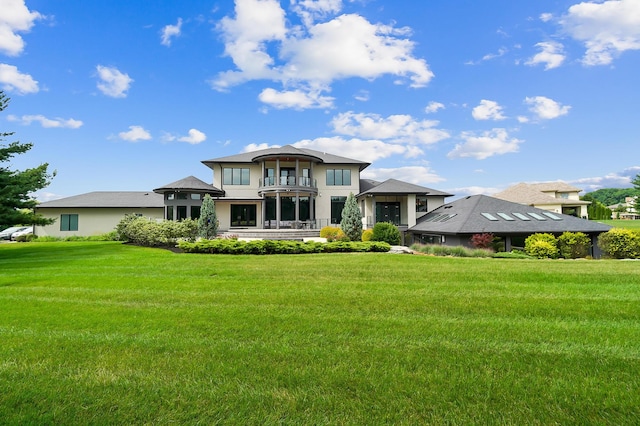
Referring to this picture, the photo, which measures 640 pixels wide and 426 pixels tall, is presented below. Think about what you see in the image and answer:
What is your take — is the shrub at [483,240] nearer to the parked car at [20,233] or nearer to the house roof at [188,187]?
the house roof at [188,187]

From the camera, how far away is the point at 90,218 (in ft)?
87.1

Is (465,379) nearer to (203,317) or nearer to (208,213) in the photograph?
(203,317)

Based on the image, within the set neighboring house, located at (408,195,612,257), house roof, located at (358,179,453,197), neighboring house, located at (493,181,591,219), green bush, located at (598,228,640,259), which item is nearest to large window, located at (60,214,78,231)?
house roof, located at (358,179,453,197)

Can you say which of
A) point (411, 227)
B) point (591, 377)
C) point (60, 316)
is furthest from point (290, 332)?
point (411, 227)

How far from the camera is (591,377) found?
317 centimetres

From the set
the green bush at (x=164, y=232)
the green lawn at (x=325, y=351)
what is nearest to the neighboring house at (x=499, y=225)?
the green lawn at (x=325, y=351)

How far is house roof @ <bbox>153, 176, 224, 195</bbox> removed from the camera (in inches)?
871

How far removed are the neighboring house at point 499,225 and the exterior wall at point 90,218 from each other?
74.6ft

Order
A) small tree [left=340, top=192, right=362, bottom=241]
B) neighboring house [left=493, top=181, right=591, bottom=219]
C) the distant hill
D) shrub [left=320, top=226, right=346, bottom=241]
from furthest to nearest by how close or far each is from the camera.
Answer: the distant hill → neighboring house [left=493, top=181, right=591, bottom=219] → small tree [left=340, top=192, right=362, bottom=241] → shrub [left=320, top=226, right=346, bottom=241]

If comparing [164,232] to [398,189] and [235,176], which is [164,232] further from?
[398,189]

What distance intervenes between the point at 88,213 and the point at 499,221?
31.1 meters

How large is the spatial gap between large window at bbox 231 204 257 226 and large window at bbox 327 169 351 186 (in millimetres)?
6857

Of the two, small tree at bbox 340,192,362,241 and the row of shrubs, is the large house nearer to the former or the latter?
small tree at bbox 340,192,362,241

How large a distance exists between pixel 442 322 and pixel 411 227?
17.7 meters
